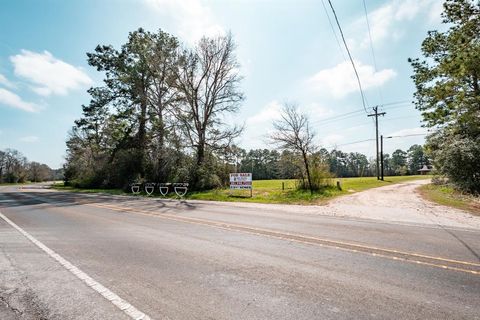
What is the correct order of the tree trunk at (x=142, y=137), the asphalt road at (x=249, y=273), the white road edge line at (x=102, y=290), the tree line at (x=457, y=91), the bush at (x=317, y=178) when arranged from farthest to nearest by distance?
1. the tree trunk at (x=142, y=137)
2. the bush at (x=317, y=178)
3. the tree line at (x=457, y=91)
4. the asphalt road at (x=249, y=273)
5. the white road edge line at (x=102, y=290)

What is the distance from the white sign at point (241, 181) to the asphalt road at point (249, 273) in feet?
42.7

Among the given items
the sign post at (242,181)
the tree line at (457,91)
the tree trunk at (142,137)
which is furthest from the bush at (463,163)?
the tree trunk at (142,137)

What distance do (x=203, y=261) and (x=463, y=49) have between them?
Result: 18529 mm

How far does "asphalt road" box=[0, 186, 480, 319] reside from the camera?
345 centimetres

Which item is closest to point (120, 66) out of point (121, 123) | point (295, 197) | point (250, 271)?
point (121, 123)

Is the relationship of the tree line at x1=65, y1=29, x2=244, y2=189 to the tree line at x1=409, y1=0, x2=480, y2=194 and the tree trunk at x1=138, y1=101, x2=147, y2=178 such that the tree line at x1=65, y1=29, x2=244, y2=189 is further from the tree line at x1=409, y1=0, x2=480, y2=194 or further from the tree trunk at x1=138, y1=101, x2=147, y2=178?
the tree line at x1=409, y1=0, x2=480, y2=194

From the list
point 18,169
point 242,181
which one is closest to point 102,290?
point 242,181

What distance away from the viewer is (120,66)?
35.9m

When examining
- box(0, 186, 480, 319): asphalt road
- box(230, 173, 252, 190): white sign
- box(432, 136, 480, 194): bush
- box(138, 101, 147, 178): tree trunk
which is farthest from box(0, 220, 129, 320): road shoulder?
box(138, 101, 147, 178): tree trunk

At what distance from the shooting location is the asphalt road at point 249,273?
3447 millimetres

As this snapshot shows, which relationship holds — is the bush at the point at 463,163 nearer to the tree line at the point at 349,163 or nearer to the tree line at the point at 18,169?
the tree line at the point at 349,163

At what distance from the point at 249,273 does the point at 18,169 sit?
125229mm

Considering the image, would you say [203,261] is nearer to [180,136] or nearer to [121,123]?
[180,136]

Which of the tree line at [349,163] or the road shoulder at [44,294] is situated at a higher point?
the tree line at [349,163]
